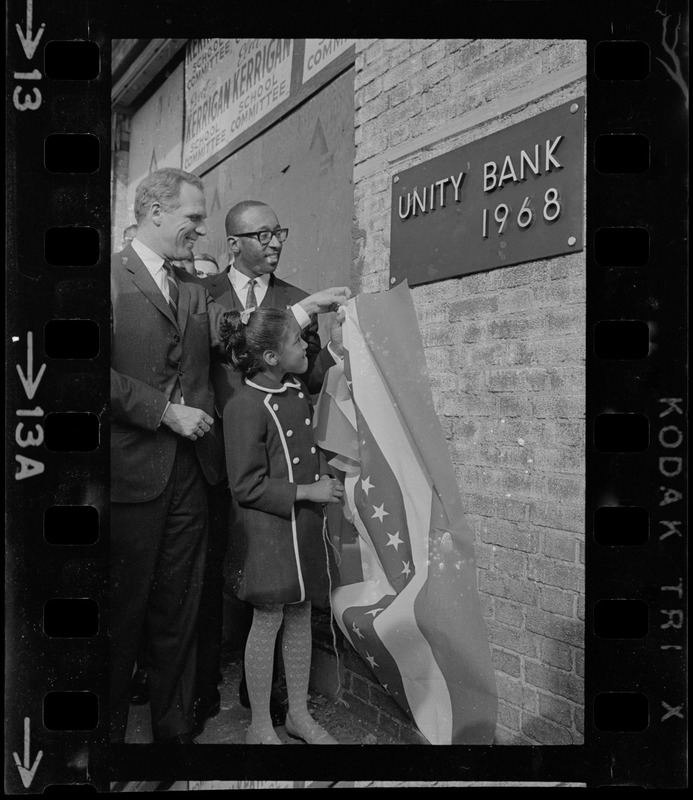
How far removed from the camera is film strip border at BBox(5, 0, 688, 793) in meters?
2.89

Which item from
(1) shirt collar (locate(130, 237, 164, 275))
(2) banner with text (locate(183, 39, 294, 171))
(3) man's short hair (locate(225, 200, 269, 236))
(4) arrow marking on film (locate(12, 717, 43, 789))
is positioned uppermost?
(2) banner with text (locate(183, 39, 294, 171))

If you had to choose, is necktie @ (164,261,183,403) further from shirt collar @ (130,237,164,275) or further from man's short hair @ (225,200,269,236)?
man's short hair @ (225,200,269,236)

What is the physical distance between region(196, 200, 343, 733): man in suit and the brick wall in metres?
0.43

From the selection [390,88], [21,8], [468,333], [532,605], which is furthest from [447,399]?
[21,8]

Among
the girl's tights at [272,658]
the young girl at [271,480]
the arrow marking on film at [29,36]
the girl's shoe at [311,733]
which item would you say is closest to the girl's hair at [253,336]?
the young girl at [271,480]

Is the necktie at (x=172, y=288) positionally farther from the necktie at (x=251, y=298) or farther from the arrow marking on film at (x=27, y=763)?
the arrow marking on film at (x=27, y=763)

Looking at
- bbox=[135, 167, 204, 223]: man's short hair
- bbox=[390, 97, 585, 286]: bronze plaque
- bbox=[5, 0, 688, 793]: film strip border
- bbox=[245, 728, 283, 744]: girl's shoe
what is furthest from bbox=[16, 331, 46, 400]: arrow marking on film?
bbox=[245, 728, 283, 744]: girl's shoe

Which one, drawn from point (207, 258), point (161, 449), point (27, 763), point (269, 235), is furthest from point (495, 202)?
Result: point (27, 763)

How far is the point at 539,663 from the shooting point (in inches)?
113

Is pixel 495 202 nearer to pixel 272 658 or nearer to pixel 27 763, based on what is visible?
pixel 272 658

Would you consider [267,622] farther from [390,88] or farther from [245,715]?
[390,88]

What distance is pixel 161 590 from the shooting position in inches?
116

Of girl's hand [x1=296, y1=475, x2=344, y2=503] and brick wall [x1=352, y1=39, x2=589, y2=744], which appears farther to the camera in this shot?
girl's hand [x1=296, y1=475, x2=344, y2=503]
